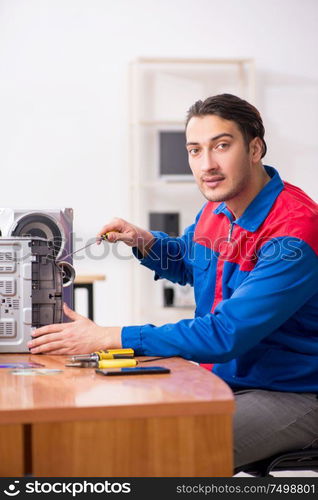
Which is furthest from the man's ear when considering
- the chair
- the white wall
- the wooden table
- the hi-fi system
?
the white wall

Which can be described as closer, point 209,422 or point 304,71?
point 209,422

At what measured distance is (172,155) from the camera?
16.9ft

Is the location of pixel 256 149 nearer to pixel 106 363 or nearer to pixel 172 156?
pixel 106 363

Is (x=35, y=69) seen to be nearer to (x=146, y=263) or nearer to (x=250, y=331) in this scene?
(x=146, y=263)

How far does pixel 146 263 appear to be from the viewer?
91.3 inches

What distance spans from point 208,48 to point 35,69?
1.31 m

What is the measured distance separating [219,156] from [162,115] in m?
3.45

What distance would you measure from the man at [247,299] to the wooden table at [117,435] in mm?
399

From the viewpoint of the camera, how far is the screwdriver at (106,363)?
150 cm

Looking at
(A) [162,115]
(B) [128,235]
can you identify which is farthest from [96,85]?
(B) [128,235]

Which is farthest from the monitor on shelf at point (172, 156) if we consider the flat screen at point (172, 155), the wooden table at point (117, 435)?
the wooden table at point (117, 435)

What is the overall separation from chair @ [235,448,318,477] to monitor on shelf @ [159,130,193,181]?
3.59 m

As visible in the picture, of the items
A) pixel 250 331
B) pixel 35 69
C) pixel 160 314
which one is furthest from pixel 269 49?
pixel 250 331
